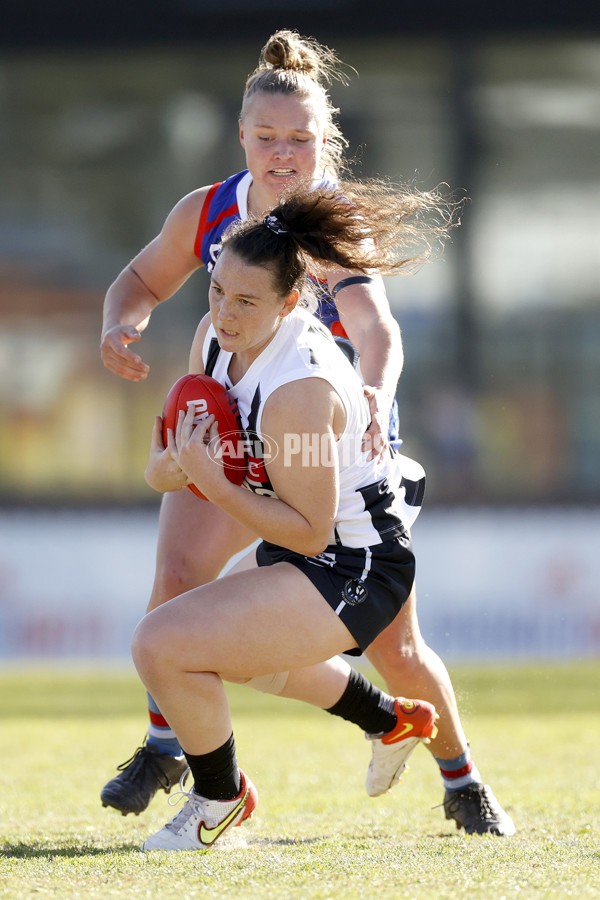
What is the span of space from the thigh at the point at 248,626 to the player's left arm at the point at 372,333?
44 cm

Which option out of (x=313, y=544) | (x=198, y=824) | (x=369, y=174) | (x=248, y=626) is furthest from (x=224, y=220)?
(x=369, y=174)

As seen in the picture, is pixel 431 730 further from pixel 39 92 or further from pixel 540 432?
pixel 39 92

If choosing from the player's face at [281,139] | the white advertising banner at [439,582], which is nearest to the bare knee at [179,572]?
the player's face at [281,139]

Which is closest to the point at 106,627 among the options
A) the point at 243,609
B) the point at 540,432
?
the point at 540,432

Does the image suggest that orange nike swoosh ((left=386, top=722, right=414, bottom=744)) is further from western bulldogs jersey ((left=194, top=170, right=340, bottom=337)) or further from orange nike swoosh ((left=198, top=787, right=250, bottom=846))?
western bulldogs jersey ((left=194, top=170, right=340, bottom=337))

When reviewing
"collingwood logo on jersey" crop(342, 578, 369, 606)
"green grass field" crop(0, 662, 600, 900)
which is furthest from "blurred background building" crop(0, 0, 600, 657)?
"collingwood logo on jersey" crop(342, 578, 369, 606)

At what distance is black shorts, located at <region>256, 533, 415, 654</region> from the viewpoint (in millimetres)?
3102

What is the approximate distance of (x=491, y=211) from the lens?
11.4m

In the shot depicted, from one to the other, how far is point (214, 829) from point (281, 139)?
6.32 feet

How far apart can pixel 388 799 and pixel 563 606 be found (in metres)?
4.78

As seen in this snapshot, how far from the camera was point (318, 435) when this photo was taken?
2.96 metres

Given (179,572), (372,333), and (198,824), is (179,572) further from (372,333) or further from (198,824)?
(372,333)

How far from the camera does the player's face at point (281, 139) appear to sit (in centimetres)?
351

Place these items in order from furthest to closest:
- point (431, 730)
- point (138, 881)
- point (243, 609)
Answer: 1. point (431, 730)
2. point (243, 609)
3. point (138, 881)
